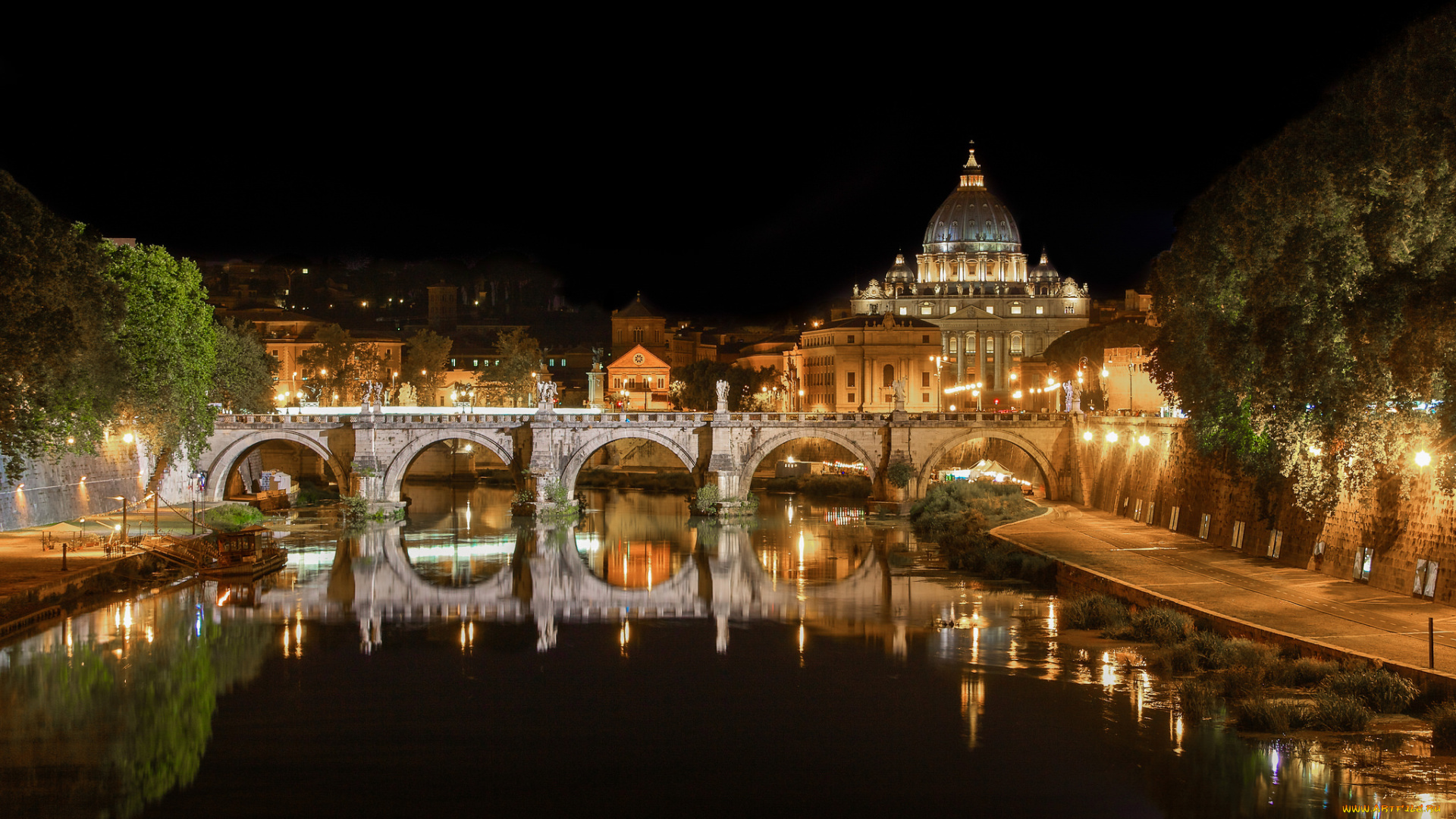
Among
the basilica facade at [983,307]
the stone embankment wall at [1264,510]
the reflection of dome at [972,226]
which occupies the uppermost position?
the reflection of dome at [972,226]

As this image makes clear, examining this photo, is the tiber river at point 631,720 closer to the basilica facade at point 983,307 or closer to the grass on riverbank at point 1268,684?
the grass on riverbank at point 1268,684

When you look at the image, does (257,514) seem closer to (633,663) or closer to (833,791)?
(633,663)

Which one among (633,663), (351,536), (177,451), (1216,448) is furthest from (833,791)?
(177,451)

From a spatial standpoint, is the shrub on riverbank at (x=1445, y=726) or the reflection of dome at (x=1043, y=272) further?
the reflection of dome at (x=1043, y=272)

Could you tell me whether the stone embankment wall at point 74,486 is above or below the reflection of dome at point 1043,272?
below

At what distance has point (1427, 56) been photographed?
80.1 feet

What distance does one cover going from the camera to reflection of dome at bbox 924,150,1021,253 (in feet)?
481

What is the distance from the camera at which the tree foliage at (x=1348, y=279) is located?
2427 centimetres

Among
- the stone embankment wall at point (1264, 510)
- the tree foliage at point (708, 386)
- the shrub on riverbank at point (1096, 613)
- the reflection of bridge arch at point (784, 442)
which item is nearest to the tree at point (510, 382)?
the tree foliage at point (708, 386)

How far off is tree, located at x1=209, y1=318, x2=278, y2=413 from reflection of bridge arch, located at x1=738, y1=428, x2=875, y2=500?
22515 mm

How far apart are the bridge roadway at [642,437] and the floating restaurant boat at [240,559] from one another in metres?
16.5

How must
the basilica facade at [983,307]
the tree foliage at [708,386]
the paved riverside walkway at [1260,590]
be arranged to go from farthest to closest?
the basilica facade at [983,307], the tree foliage at [708,386], the paved riverside walkway at [1260,590]

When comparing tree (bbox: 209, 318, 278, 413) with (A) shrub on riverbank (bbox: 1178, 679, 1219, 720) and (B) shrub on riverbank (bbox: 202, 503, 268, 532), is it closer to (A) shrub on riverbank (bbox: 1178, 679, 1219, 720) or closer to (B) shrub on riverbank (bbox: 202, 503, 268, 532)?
(B) shrub on riverbank (bbox: 202, 503, 268, 532)

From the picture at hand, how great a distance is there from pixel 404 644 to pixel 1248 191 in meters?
21.4
